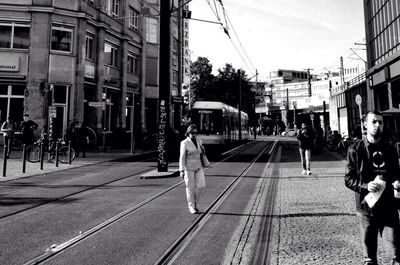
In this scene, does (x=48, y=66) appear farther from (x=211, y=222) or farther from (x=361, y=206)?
(x=361, y=206)

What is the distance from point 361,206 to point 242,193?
539cm

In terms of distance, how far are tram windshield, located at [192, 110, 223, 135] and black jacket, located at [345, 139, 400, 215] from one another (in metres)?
17.6

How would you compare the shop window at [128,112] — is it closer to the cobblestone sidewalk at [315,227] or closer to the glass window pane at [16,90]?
the glass window pane at [16,90]

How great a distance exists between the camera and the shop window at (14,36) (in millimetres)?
22609

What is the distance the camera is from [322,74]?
138 m

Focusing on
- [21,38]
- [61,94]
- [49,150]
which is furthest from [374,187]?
[21,38]

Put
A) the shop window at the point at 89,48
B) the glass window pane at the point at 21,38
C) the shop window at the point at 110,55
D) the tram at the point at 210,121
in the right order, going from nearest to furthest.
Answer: the tram at the point at 210,121 → the glass window pane at the point at 21,38 → the shop window at the point at 89,48 → the shop window at the point at 110,55

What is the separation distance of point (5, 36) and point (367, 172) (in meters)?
25.1

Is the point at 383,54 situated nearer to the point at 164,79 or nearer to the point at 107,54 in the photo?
the point at 164,79

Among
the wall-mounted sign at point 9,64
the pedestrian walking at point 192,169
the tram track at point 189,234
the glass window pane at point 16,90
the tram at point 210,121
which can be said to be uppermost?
the wall-mounted sign at point 9,64

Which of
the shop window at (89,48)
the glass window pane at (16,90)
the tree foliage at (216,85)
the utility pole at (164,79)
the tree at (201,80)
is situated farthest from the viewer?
the tree at (201,80)

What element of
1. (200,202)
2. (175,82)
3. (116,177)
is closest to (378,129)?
(200,202)

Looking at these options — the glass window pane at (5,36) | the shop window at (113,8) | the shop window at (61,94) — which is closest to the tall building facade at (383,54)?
the shop window at (61,94)

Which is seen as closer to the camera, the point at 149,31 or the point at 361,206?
the point at 361,206
